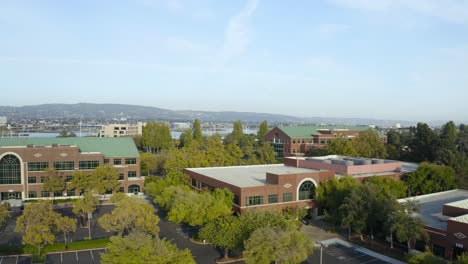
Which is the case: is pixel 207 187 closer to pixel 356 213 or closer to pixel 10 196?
pixel 356 213

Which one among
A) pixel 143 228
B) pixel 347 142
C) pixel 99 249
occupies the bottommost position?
pixel 99 249

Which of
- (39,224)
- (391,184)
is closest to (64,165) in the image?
(39,224)

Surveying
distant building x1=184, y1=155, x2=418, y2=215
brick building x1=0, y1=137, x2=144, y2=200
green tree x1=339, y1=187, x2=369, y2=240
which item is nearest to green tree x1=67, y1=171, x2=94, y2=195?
brick building x1=0, y1=137, x2=144, y2=200

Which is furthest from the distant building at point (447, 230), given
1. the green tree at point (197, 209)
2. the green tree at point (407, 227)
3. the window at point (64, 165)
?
the window at point (64, 165)

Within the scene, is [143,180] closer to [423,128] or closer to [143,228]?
[143,228]

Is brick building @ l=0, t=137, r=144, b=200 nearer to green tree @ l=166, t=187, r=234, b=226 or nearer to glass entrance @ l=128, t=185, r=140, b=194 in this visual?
glass entrance @ l=128, t=185, r=140, b=194

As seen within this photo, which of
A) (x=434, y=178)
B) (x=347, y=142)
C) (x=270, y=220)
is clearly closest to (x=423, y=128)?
(x=347, y=142)

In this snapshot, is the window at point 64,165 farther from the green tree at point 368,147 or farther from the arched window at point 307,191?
the green tree at point 368,147
